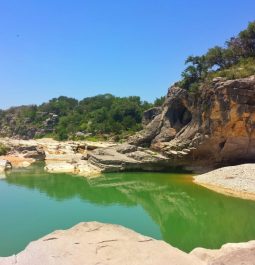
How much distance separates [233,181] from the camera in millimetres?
30281

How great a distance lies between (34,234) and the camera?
17.8m

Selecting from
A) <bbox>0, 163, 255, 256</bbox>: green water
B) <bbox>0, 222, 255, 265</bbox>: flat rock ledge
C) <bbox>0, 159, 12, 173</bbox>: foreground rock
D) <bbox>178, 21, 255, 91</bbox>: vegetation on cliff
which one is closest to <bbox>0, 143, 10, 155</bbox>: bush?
<bbox>0, 159, 12, 173</bbox>: foreground rock

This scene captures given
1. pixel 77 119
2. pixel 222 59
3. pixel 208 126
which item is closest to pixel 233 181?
pixel 208 126

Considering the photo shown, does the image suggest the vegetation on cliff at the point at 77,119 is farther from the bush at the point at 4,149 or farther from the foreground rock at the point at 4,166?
the foreground rock at the point at 4,166

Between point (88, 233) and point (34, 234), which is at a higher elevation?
point (88, 233)

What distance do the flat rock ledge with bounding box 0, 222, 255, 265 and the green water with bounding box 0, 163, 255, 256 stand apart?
15.0 feet

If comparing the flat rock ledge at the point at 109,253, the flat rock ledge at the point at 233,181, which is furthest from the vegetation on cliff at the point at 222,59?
the flat rock ledge at the point at 109,253

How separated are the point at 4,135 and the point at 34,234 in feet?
289

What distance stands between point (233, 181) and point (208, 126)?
785cm

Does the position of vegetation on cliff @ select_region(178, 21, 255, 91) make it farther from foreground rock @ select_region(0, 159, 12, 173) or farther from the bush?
the bush

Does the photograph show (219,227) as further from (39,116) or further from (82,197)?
(39,116)

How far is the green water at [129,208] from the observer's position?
18.4 meters

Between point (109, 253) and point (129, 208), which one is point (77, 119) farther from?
point (109, 253)

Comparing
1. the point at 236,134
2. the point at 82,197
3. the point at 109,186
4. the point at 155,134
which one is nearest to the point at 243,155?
the point at 236,134
